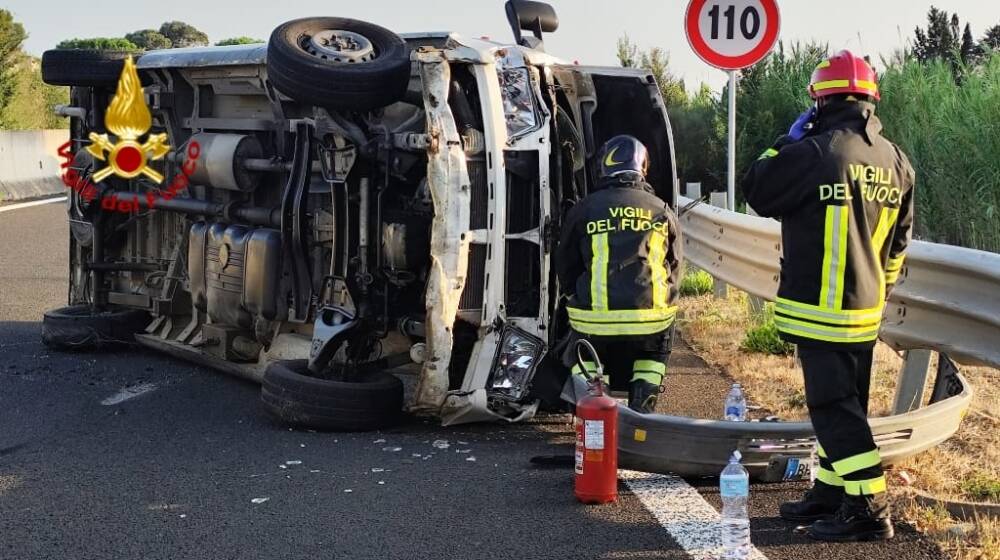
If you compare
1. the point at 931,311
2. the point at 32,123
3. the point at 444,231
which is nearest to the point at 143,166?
the point at 444,231

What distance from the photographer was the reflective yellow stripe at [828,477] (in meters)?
4.27

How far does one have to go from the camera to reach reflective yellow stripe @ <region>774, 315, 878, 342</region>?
4.21 metres

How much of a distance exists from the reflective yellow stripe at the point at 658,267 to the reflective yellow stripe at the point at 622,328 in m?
0.08

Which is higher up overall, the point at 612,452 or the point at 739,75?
the point at 739,75

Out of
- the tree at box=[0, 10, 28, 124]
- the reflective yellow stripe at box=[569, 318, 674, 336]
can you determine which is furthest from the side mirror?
the tree at box=[0, 10, 28, 124]

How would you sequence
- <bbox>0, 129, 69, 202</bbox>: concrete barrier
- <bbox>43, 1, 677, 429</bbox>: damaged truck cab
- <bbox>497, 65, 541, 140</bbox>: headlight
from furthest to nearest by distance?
<bbox>0, 129, 69, 202</bbox>: concrete barrier < <bbox>497, 65, 541, 140</bbox>: headlight < <bbox>43, 1, 677, 429</bbox>: damaged truck cab

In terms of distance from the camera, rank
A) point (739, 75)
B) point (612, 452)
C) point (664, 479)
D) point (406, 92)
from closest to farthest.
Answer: point (612, 452)
point (664, 479)
point (406, 92)
point (739, 75)

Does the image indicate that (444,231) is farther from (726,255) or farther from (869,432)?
(726,255)

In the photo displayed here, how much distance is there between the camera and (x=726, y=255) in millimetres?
7527

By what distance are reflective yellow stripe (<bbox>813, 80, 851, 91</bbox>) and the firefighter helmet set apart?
1.22 metres

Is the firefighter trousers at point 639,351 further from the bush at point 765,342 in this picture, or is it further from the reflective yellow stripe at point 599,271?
the bush at point 765,342

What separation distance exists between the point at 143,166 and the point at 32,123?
2331 cm

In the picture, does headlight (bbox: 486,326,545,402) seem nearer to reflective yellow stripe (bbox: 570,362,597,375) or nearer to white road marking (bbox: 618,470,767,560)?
reflective yellow stripe (bbox: 570,362,597,375)

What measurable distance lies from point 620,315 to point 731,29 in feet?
11.6
